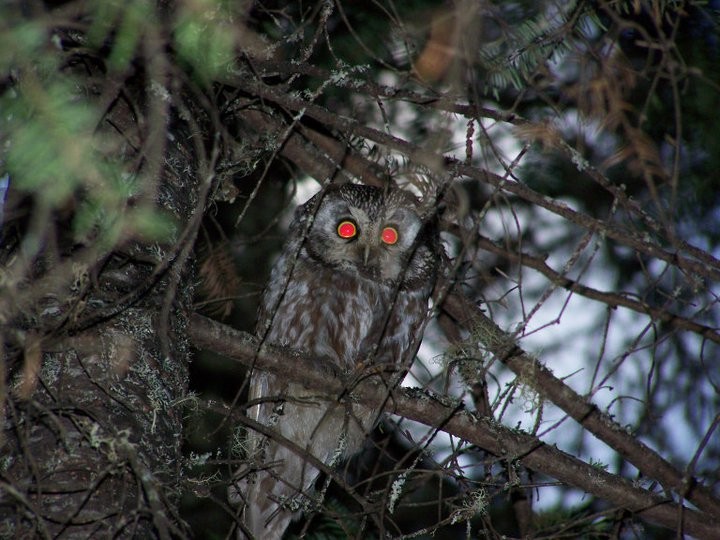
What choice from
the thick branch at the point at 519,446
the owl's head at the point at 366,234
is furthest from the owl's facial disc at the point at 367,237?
the thick branch at the point at 519,446

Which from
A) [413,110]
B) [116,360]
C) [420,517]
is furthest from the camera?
[420,517]

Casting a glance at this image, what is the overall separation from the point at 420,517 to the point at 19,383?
2722 millimetres

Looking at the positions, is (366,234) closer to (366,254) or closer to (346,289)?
(366,254)

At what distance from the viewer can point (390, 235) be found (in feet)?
13.4

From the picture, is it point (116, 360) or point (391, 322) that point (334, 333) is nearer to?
point (391, 322)

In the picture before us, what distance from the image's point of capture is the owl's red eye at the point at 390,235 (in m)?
4.08

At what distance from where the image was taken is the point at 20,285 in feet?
7.15

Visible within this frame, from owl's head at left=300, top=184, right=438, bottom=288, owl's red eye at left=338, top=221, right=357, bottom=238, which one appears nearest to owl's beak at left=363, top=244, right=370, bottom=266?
owl's head at left=300, top=184, right=438, bottom=288

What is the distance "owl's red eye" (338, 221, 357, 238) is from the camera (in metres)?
4.06

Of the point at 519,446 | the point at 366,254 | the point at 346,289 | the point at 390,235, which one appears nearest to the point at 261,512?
the point at 346,289

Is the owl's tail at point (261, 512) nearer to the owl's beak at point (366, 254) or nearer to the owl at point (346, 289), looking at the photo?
the owl at point (346, 289)

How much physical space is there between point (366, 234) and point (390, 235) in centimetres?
14

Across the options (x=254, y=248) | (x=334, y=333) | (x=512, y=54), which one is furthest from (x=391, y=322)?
(x=512, y=54)

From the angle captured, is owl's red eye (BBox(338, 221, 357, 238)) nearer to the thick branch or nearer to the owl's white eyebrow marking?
the owl's white eyebrow marking
